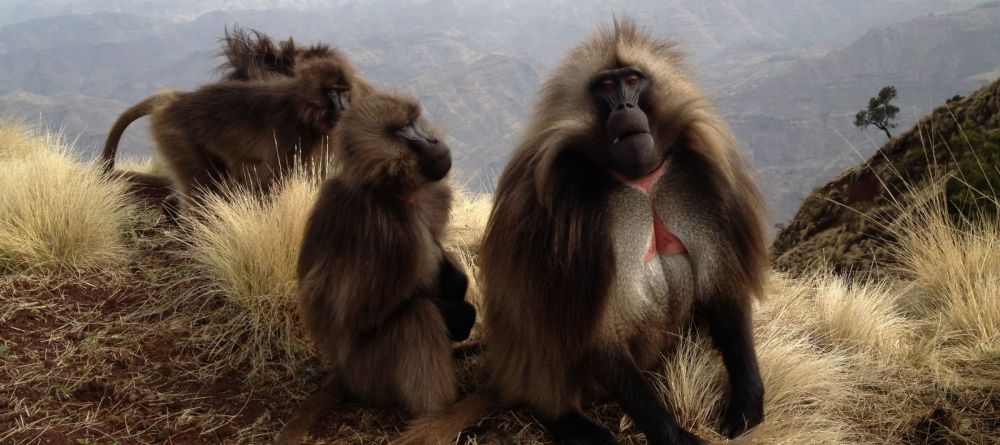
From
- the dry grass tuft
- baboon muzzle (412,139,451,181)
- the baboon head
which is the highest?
baboon muzzle (412,139,451,181)

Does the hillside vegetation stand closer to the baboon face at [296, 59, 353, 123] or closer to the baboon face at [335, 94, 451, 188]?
the baboon face at [296, 59, 353, 123]

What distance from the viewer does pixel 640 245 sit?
2.40 metres

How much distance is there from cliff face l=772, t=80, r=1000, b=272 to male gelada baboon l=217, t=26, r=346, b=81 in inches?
180

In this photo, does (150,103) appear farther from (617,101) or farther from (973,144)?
(973,144)

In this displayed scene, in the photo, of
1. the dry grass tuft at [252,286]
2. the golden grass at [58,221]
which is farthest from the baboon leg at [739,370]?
the golden grass at [58,221]

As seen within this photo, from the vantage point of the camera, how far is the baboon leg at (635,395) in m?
2.46

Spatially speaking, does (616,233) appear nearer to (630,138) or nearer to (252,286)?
(630,138)

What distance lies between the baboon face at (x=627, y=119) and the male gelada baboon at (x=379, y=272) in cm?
83

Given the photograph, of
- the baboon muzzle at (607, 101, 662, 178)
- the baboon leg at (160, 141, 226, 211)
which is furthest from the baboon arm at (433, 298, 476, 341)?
Answer: the baboon leg at (160, 141, 226, 211)

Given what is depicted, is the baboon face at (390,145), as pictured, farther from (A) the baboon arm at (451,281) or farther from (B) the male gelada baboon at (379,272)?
(A) the baboon arm at (451,281)

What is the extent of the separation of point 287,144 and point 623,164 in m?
3.85

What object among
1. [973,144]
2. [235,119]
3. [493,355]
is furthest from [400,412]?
[973,144]

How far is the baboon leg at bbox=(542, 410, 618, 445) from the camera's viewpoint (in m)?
2.68

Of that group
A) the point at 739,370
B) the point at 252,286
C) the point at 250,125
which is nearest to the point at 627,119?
the point at 739,370
